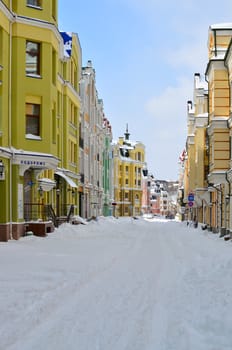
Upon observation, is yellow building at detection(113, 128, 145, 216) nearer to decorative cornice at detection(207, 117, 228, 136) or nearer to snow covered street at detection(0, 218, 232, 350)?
decorative cornice at detection(207, 117, 228, 136)

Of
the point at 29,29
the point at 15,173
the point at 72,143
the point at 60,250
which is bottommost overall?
the point at 60,250

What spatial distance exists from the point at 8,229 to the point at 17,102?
5610 millimetres

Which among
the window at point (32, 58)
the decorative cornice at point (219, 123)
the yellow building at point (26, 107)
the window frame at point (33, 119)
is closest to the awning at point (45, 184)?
the yellow building at point (26, 107)

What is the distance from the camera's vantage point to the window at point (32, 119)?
26656 mm

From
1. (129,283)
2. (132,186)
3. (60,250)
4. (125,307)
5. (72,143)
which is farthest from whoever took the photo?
(132,186)

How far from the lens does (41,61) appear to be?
26953 millimetres

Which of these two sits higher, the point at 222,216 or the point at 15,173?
the point at 15,173

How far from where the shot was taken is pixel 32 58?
88.1ft

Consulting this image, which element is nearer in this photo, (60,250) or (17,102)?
(60,250)

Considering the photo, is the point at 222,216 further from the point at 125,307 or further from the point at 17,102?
the point at 125,307

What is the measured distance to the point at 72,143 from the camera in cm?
4384

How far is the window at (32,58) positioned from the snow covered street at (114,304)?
11662mm

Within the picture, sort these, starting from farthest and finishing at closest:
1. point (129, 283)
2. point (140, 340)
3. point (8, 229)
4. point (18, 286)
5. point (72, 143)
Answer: point (72, 143) → point (8, 229) → point (129, 283) → point (18, 286) → point (140, 340)

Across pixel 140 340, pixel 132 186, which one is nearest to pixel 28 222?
pixel 140 340
